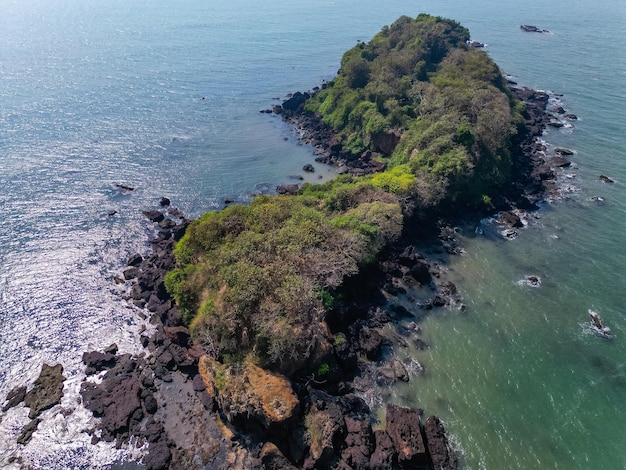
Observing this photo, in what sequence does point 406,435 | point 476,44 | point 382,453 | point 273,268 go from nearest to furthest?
point 382,453 → point 406,435 → point 273,268 → point 476,44

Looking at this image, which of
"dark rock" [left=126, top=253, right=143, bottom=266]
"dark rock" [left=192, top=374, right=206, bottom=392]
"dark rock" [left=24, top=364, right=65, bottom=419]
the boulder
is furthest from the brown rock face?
the boulder

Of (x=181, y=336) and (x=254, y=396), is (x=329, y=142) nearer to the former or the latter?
(x=181, y=336)

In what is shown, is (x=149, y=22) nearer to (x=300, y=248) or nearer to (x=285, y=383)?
(x=300, y=248)

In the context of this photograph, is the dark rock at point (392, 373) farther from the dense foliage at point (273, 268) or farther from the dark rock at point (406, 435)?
the dense foliage at point (273, 268)

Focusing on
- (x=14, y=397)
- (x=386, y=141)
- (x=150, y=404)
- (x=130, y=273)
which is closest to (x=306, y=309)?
(x=150, y=404)

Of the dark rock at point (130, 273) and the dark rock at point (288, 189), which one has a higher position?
the dark rock at point (288, 189)

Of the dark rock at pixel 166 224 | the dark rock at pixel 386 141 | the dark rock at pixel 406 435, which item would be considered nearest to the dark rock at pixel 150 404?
the dark rock at pixel 406 435
